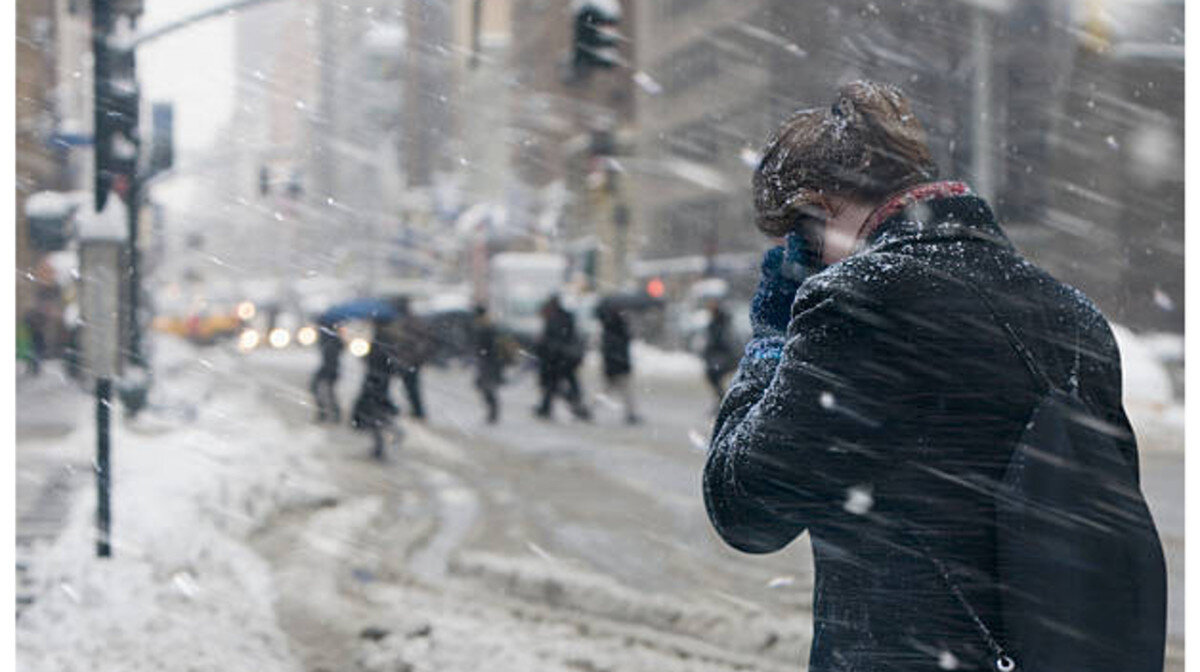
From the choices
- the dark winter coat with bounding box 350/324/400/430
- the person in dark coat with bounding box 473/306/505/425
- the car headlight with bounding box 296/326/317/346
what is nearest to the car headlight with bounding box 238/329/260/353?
the car headlight with bounding box 296/326/317/346

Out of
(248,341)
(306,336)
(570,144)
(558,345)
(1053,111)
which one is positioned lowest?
(306,336)

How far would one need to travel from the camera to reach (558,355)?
1950 centimetres

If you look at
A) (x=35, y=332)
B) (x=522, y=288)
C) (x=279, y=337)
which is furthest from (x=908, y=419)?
(x=279, y=337)

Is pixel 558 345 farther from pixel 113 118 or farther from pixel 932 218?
pixel 932 218

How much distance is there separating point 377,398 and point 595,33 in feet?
15.3

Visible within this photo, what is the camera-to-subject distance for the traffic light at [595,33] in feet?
46.2

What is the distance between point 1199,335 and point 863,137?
1726 centimetres

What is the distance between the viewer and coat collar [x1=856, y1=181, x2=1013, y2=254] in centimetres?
184

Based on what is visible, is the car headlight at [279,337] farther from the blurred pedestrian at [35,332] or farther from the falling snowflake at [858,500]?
the falling snowflake at [858,500]

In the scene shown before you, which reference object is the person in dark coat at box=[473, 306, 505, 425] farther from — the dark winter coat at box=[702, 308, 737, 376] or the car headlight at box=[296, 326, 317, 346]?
the car headlight at box=[296, 326, 317, 346]

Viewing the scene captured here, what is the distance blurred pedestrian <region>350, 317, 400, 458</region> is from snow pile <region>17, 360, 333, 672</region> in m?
2.16

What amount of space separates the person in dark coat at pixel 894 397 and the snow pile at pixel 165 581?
4.50 m

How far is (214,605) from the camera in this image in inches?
275
